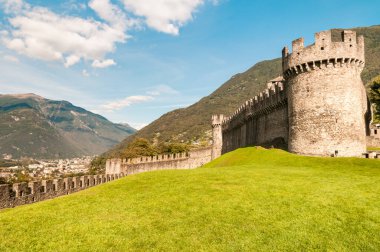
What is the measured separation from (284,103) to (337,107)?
875 cm

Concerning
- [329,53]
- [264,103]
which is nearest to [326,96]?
[329,53]

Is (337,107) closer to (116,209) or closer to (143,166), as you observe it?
(116,209)

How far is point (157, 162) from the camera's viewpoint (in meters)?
63.8

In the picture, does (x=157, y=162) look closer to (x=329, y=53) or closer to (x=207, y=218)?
(x=329, y=53)

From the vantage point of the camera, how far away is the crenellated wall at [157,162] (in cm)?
6075

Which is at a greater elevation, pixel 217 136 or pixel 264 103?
pixel 264 103

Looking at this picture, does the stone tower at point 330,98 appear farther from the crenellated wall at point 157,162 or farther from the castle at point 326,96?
the crenellated wall at point 157,162

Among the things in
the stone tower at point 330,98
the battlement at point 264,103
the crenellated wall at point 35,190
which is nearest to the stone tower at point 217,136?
the battlement at point 264,103

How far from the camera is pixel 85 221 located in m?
12.4

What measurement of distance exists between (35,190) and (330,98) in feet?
89.8

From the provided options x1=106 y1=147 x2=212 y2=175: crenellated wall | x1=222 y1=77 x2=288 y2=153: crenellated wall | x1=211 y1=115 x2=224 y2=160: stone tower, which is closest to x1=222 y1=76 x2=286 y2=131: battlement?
x1=222 y1=77 x2=288 y2=153: crenellated wall

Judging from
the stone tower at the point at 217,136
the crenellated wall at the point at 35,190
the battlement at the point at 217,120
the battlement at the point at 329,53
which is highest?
the battlement at the point at 329,53

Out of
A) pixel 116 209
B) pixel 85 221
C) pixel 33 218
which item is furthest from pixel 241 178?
pixel 33 218

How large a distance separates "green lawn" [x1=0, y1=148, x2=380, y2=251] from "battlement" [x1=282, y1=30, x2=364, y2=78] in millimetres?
17695
